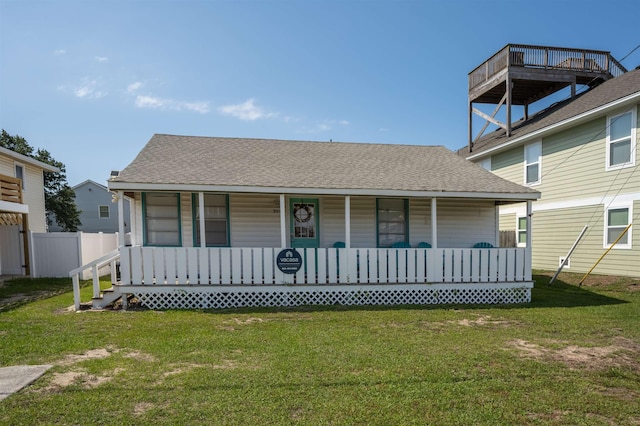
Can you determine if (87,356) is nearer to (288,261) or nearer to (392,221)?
(288,261)

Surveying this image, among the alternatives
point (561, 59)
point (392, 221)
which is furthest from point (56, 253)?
point (561, 59)

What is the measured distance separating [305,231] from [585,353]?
6465 mm

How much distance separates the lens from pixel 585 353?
16.0 ft

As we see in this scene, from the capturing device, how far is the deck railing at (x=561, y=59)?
49.0 feet

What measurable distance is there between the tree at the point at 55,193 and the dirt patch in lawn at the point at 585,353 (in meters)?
35.0

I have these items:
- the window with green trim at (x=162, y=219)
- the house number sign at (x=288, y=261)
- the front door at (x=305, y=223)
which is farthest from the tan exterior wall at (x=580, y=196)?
the window with green trim at (x=162, y=219)

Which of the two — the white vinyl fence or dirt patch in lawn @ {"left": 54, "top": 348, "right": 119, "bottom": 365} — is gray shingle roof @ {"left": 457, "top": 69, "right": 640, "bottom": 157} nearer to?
dirt patch in lawn @ {"left": 54, "top": 348, "right": 119, "bottom": 365}

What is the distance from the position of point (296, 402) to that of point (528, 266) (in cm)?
747

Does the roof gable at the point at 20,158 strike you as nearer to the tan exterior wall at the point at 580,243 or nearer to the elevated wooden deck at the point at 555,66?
the elevated wooden deck at the point at 555,66

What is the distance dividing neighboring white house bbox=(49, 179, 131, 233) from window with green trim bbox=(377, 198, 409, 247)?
93.3ft

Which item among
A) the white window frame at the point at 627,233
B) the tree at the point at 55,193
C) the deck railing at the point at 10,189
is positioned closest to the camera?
the white window frame at the point at 627,233

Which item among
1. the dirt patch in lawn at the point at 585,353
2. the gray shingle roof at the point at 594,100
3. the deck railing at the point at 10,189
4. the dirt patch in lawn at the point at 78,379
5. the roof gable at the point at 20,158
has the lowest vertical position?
the dirt patch in lawn at the point at 585,353

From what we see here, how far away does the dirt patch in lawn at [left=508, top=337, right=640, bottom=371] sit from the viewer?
4.52 metres

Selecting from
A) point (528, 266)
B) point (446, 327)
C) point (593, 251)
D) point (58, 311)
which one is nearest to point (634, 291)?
point (593, 251)
